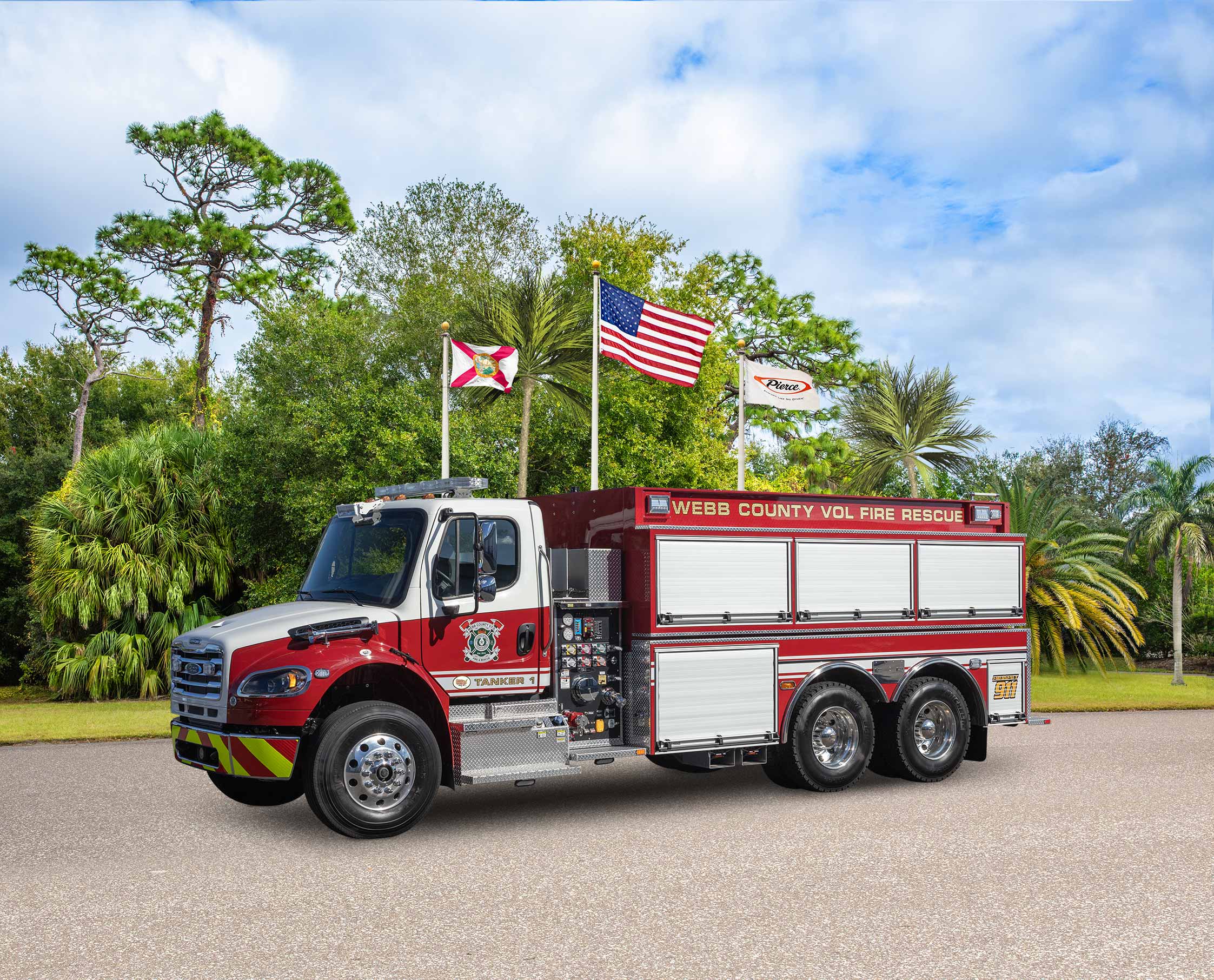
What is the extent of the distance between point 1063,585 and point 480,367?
51.6ft

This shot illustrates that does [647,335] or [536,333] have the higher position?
[536,333]

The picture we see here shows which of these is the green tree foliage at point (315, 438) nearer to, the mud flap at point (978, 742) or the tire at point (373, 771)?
the mud flap at point (978, 742)

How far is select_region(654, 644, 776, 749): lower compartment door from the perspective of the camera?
400 inches

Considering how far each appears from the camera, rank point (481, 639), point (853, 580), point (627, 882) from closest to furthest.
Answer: point (627, 882), point (481, 639), point (853, 580)

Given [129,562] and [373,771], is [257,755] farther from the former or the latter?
[129,562]

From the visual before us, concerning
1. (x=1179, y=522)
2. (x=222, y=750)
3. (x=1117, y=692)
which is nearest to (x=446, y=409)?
(x=222, y=750)

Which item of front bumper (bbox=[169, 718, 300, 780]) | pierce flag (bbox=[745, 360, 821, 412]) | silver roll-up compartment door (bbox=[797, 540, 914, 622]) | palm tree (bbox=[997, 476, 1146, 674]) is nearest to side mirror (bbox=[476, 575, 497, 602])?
front bumper (bbox=[169, 718, 300, 780])

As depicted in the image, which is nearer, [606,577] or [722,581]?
[606,577]

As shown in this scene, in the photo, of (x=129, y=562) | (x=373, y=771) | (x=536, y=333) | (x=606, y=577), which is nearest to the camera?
(x=373, y=771)

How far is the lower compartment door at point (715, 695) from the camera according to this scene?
10.2 m

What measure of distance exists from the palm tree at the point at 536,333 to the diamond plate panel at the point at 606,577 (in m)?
9.67

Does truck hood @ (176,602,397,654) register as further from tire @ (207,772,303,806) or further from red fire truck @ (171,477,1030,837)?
tire @ (207,772,303,806)

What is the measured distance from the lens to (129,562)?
73.0 ft

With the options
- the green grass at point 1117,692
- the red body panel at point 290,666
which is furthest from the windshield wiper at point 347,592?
the green grass at point 1117,692
